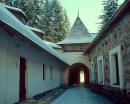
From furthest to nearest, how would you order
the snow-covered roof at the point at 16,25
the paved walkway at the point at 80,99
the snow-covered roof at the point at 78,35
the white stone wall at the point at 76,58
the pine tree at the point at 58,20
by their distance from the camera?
1. the pine tree at the point at 58,20
2. the snow-covered roof at the point at 78,35
3. the white stone wall at the point at 76,58
4. the paved walkway at the point at 80,99
5. the snow-covered roof at the point at 16,25

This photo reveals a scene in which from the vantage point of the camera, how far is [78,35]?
2948cm

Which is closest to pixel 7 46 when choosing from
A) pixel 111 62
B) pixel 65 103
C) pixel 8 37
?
pixel 8 37

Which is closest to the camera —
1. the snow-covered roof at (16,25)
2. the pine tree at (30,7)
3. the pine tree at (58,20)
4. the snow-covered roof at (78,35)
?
the snow-covered roof at (16,25)

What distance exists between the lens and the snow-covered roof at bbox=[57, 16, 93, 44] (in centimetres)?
2785

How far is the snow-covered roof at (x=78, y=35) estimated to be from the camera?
27.8 meters

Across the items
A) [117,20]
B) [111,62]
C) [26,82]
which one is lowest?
[26,82]

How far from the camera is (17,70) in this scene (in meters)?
10.3

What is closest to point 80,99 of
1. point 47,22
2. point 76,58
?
point 76,58

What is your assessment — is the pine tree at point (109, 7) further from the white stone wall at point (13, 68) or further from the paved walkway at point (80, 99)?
the white stone wall at point (13, 68)

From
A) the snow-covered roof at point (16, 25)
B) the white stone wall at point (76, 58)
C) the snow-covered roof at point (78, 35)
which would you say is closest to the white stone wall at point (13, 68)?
the snow-covered roof at point (16, 25)

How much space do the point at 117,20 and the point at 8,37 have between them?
12.6 feet

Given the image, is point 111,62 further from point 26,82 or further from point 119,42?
point 26,82

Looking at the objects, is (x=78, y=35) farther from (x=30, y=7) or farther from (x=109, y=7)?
(x=30, y=7)

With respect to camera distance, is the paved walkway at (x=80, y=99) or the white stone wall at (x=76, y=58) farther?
the white stone wall at (x=76, y=58)
